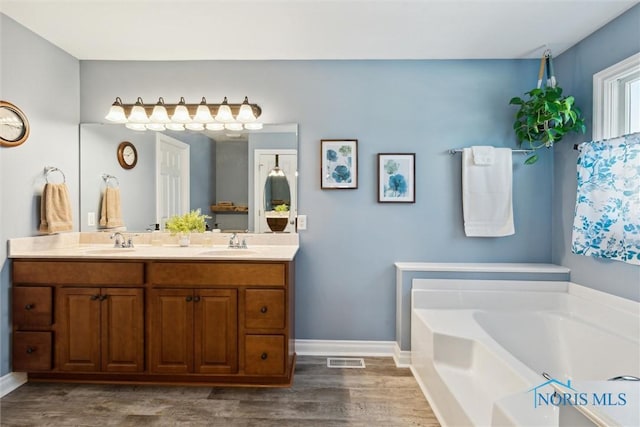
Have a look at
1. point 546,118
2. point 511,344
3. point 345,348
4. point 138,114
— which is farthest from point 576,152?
point 138,114

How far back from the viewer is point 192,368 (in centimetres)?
230

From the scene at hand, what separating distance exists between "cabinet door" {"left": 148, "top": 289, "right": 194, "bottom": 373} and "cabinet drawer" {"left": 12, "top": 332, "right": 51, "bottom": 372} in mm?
693

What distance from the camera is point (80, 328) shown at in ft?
7.57

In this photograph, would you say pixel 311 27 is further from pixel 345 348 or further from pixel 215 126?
pixel 345 348

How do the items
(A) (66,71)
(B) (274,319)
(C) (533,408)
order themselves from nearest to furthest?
1. (C) (533,408)
2. (B) (274,319)
3. (A) (66,71)

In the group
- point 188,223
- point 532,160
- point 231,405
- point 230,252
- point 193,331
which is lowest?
point 231,405

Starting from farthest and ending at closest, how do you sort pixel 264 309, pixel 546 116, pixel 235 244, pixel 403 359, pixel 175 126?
pixel 175 126, pixel 235 244, pixel 403 359, pixel 546 116, pixel 264 309

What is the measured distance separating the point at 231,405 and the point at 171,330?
61 centimetres

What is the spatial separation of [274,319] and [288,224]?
85 centimetres

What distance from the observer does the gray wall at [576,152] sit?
6.98 ft

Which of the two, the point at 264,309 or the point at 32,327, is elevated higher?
the point at 264,309

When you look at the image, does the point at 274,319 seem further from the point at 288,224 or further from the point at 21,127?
the point at 21,127

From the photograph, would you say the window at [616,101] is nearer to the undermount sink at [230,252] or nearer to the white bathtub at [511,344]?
the white bathtub at [511,344]

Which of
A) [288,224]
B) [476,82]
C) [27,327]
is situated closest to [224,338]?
[288,224]
